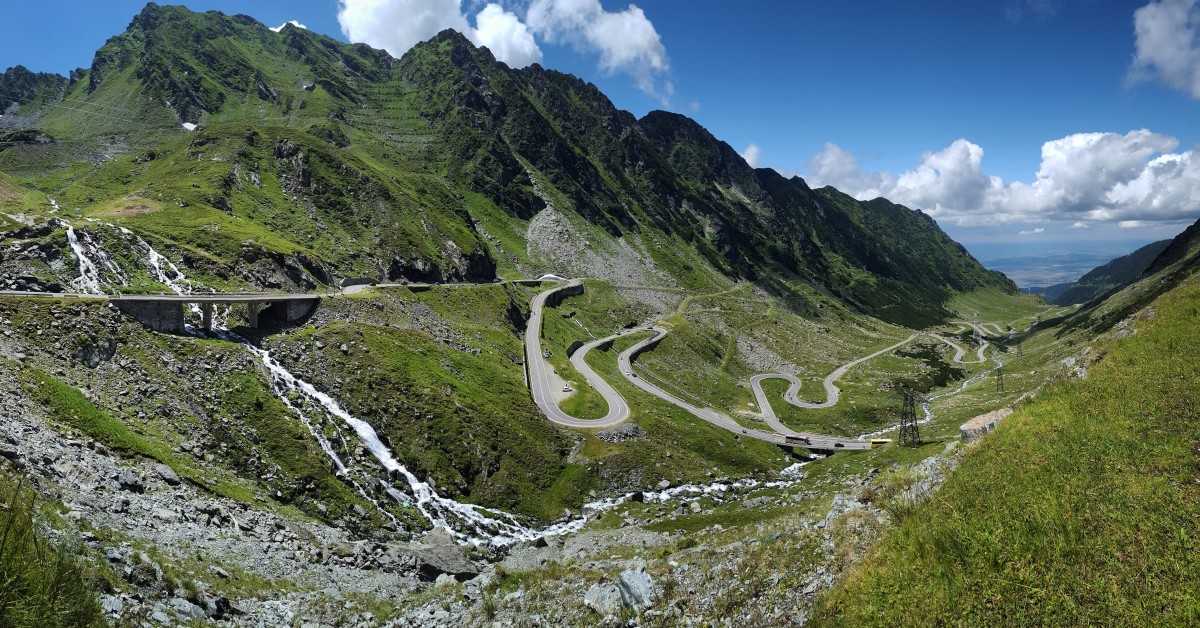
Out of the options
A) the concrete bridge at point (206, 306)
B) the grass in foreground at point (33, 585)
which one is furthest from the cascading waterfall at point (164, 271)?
the grass in foreground at point (33, 585)

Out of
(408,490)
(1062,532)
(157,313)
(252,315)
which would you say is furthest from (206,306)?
(1062,532)

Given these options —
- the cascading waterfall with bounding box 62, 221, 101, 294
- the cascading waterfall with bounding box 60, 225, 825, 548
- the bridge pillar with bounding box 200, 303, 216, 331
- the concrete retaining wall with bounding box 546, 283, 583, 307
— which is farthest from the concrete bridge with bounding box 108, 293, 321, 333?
the concrete retaining wall with bounding box 546, 283, 583, 307

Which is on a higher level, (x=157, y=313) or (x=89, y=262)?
(x=89, y=262)

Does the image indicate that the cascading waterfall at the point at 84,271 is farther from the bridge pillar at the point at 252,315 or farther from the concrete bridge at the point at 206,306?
the bridge pillar at the point at 252,315

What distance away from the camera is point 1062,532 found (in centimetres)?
1416

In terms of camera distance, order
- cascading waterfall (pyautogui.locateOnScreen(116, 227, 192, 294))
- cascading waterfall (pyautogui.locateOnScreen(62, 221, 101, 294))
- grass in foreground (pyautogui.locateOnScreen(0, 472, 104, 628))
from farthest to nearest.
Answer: cascading waterfall (pyautogui.locateOnScreen(116, 227, 192, 294)), cascading waterfall (pyautogui.locateOnScreen(62, 221, 101, 294)), grass in foreground (pyautogui.locateOnScreen(0, 472, 104, 628))

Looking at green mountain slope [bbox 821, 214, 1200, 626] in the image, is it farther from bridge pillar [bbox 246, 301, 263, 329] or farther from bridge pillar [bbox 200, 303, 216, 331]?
bridge pillar [bbox 246, 301, 263, 329]

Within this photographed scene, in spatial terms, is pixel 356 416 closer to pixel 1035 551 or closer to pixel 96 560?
pixel 96 560

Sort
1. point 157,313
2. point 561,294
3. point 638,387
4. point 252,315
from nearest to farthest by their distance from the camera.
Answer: point 157,313, point 252,315, point 638,387, point 561,294

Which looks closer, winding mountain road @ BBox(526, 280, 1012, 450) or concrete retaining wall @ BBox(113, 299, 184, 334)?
concrete retaining wall @ BBox(113, 299, 184, 334)

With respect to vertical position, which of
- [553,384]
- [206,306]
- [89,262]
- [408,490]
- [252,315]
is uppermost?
[89,262]

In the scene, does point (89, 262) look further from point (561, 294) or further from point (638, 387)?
point (561, 294)

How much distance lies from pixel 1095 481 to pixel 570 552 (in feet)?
122

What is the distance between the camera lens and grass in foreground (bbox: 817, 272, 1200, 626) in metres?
12.4
